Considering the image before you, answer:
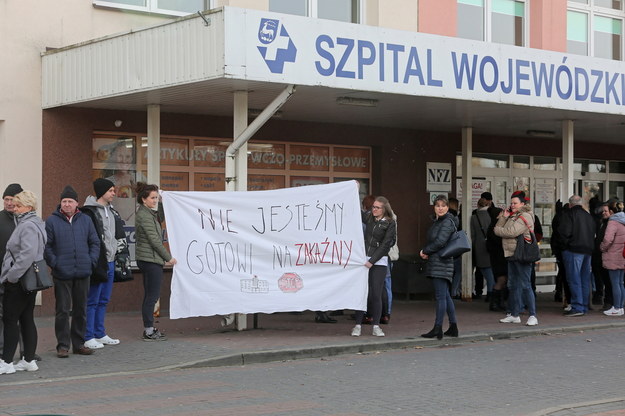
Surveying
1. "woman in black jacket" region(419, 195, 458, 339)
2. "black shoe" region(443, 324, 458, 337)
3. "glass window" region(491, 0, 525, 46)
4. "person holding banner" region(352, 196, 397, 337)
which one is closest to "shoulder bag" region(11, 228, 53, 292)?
"person holding banner" region(352, 196, 397, 337)

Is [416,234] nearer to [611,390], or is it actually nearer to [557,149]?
[557,149]

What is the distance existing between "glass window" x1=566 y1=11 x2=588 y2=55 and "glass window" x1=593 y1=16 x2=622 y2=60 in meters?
0.39

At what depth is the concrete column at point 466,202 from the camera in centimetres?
1784

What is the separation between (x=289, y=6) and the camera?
1675cm

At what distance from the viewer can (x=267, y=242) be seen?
12.2m

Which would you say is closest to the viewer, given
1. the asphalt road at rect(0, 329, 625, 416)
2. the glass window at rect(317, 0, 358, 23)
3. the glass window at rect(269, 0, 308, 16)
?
the asphalt road at rect(0, 329, 625, 416)

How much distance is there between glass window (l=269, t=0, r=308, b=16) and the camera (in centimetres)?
1655

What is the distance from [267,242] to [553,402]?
482cm

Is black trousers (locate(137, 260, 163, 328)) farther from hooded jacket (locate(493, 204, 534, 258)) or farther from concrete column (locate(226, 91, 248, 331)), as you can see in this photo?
hooded jacket (locate(493, 204, 534, 258))

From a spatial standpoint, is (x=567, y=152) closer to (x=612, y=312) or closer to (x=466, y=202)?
(x=466, y=202)

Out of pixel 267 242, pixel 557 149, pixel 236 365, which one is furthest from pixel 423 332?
pixel 557 149

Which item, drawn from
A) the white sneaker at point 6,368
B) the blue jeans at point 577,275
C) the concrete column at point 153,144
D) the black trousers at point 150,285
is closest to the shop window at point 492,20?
the blue jeans at point 577,275

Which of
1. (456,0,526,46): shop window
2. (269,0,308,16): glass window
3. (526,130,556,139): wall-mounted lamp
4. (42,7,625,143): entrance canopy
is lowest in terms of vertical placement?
(526,130,556,139): wall-mounted lamp

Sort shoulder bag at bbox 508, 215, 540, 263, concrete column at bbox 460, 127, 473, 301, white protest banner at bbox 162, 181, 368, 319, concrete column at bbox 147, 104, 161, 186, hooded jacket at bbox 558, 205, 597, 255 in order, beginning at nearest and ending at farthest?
white protest banner at bbox 162, 181, 368, 319 < shoulder bag at bbox 508, 215, 540, 263 < concrete column at bbox 147, 104, 161, 186 < hooded jacket at bbox 558, 205, 597, 255 < concrete column at bbox 460, 127, 473, 301
